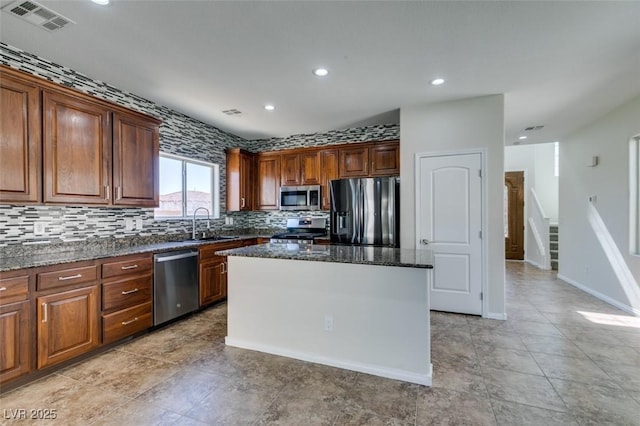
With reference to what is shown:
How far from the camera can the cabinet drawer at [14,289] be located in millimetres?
2008

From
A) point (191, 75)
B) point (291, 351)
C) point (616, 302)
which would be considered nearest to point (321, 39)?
point (191, 75)

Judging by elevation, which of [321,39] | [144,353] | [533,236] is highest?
[321,39]

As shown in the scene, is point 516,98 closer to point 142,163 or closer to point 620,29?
point 620,29

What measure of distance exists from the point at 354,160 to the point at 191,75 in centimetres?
261

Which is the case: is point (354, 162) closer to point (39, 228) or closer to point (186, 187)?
point (186, 187)

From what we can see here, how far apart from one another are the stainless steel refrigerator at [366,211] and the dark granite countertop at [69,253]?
211cm

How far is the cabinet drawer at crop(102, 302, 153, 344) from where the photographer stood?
266 cm

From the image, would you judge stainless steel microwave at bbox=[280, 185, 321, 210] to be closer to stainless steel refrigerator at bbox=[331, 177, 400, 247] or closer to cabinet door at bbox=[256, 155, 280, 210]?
cabinet door at bbox=[256, 155, 280, 210]

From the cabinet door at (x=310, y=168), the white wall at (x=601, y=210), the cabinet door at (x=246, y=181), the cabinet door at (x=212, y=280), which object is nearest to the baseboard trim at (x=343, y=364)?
the cabinet door at (x=212, y=280)

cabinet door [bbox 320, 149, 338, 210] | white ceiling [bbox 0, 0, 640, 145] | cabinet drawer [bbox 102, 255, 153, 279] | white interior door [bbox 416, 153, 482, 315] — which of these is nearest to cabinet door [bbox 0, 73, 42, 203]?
white ceiling [bbox 0, 0, 640, 145]

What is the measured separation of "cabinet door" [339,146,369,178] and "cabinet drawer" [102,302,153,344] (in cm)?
324

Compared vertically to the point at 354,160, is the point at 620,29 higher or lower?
higher

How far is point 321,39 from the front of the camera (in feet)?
7.54

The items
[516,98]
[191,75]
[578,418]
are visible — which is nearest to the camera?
[578,418]
